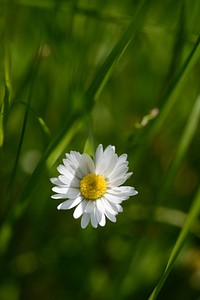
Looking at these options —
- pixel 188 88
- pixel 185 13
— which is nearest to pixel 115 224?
pixel 188 88

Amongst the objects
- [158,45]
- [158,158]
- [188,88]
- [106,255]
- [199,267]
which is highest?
[158,45]

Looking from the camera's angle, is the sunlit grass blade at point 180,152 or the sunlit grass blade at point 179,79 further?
the sunlit grass blade at point 180,152

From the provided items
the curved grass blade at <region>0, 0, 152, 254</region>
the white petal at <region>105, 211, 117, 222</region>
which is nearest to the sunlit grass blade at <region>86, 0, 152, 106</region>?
the curved grass blade at <region>0, 0, 152, 254</region>

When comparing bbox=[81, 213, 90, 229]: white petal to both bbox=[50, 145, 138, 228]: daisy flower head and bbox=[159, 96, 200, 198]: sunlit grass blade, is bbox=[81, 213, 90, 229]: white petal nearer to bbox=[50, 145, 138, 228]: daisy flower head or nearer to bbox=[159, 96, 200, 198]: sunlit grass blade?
bbox=[50, 145, 138, 228]: daisy flower head

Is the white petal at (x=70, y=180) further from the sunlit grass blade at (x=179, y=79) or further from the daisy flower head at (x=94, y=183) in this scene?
the sunlit grass blade at (x=179, y=79)

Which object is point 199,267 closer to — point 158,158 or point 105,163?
point 158,158

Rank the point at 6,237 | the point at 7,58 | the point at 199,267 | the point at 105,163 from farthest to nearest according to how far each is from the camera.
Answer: the point at 199,267, the point at 6,237, the point at 7,58, the point at 105,163

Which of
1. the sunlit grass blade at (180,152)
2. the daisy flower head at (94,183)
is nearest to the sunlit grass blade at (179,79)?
the sunlit grass blade at (180,152)

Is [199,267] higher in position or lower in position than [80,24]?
lower
